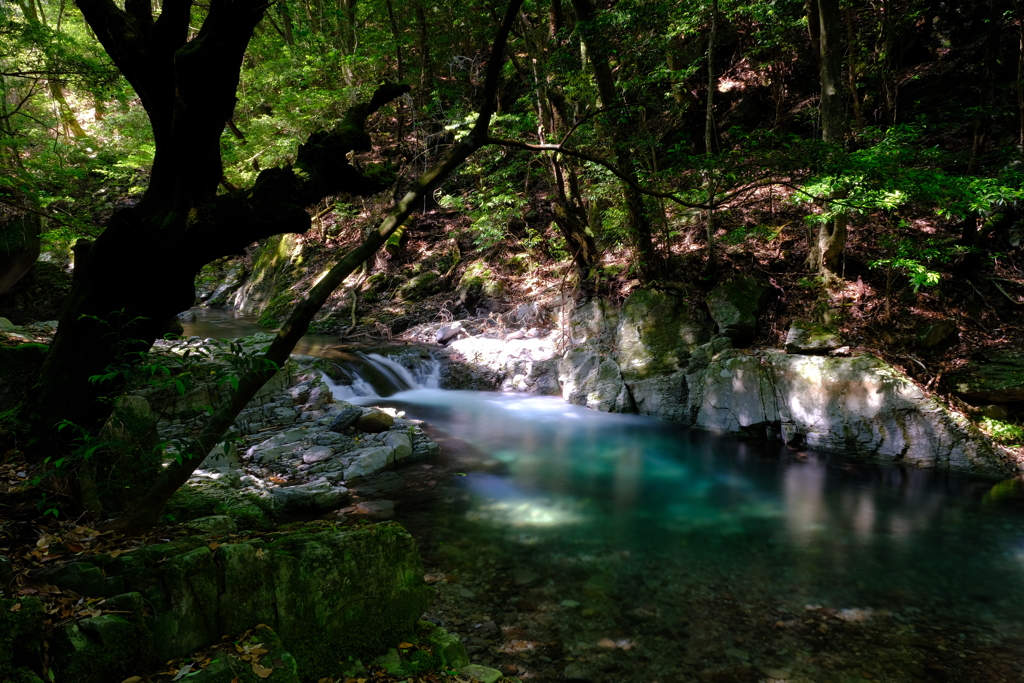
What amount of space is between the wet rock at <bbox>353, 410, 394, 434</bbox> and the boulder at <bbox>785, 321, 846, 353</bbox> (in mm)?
6527

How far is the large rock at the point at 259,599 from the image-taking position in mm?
2029

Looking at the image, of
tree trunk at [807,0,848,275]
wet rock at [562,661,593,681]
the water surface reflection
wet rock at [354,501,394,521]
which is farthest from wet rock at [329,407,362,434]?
tree trunk at [807,0,848,275]

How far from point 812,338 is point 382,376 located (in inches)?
320

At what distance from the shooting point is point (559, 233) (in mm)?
12484

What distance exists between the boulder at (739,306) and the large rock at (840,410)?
1.87ft

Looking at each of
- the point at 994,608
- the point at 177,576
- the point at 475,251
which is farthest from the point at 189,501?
the point at 475,251

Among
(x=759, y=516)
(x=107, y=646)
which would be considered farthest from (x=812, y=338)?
(x=107, y=646)

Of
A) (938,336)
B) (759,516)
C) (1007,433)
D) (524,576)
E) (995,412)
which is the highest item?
(938,336)

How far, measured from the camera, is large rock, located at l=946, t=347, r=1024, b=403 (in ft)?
23.0

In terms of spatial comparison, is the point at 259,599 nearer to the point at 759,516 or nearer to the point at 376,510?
the point at 376,510

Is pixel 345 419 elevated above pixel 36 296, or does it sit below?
below

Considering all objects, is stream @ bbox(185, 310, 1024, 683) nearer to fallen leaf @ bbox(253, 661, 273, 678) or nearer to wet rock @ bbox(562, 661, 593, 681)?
wet rock @ bbox(562, 661, 593, 681)

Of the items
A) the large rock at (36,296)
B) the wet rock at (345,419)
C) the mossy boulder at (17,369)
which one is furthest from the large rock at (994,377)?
the large rock at (36,296)

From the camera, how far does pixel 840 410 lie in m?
7.60
